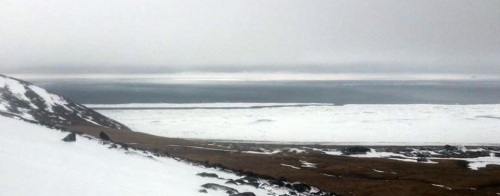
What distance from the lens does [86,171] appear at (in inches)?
620

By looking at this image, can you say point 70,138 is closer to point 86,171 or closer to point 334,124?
point 86,171

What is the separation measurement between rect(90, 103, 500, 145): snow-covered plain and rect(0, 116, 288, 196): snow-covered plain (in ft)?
216

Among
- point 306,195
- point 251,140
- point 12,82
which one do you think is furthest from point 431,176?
point 12,82

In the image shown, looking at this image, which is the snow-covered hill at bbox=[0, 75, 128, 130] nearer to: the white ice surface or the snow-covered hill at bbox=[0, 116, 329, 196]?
the white ice surface

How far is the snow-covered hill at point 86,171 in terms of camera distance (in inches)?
495

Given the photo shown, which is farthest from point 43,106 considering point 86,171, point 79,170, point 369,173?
point 79,170

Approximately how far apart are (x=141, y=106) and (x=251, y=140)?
8980 cm

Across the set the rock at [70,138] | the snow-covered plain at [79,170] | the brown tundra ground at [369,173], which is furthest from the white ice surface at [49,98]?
the snow-covered plain at [79,170]

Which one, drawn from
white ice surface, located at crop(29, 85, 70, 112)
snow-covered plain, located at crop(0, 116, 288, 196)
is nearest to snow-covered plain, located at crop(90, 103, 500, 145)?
white ice surface, located at crop(29, 85, 70, 112)

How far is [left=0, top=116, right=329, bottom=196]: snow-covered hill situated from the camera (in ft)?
41.3

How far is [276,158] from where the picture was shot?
→ 52625 millimetres

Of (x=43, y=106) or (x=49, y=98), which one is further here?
(x=49, y=98)

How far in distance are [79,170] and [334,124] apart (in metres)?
98.7

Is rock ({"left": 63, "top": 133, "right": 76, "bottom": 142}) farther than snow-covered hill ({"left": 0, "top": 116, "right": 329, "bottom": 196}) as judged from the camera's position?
Yes
